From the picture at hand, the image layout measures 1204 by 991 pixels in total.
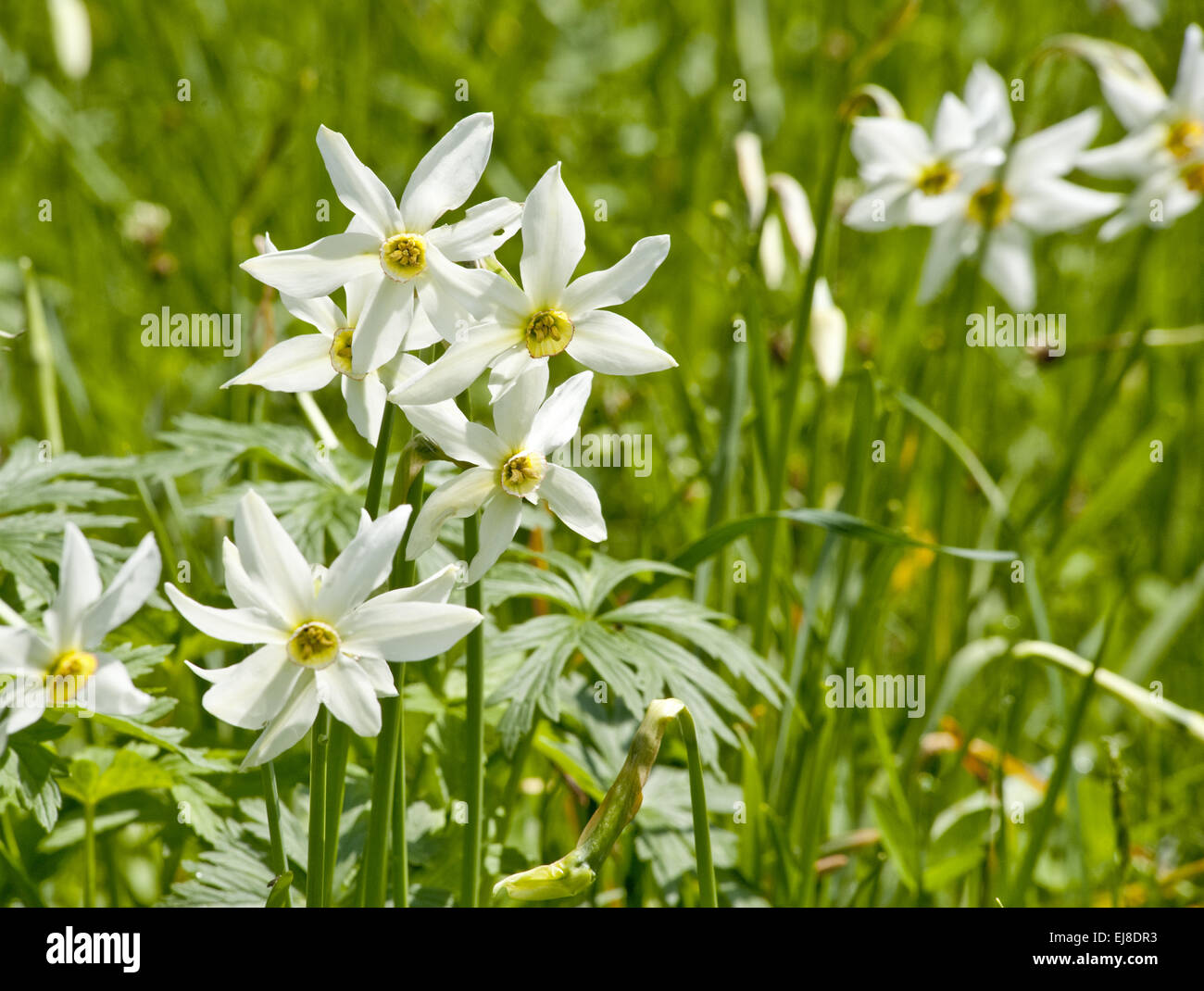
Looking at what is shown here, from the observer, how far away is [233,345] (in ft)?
6.78

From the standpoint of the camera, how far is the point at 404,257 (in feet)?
3.38

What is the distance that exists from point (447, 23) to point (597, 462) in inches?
101

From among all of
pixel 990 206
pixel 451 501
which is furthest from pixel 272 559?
pixel 990 206

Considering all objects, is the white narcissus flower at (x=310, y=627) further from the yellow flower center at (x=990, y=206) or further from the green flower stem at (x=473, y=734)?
the yellow flower center at (x=990, y=206)

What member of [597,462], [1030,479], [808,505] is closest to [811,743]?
[808,505]

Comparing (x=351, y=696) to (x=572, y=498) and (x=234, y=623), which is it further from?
(x=572, y=498)

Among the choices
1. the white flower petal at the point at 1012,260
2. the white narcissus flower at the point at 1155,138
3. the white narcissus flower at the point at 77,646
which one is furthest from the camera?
the white flower petal at the point at 1012,260

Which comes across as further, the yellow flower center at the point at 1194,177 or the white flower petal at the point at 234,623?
the yellow flower center at the point at 1194,177

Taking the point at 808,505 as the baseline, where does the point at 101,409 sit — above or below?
above

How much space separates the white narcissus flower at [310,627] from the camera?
969 mm

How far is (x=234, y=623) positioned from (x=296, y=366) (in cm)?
27

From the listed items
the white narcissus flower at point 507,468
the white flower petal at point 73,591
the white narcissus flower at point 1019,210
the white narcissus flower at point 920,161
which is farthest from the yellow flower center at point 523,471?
the white narcissus flower at point 1019,210

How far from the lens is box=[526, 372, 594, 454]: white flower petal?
107 centimetres
